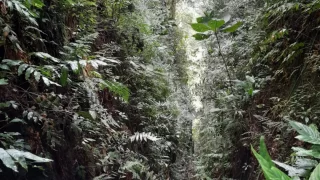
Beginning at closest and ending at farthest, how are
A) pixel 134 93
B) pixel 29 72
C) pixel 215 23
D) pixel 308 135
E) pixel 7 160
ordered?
1. pixel 7 160
2. pixel 308 135
3. pixel 29 72
4. pixel 215 23
5. pixel 134 93

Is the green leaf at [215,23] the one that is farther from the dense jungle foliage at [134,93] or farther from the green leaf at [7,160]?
the green leaf at [7,160]

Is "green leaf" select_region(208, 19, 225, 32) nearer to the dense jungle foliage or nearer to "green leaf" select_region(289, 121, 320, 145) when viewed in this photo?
the dense jungle foliage

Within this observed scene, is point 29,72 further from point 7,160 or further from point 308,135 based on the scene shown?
point 308,135

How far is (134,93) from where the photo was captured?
390 centimetres

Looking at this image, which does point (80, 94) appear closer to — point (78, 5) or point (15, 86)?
point (15, 86)

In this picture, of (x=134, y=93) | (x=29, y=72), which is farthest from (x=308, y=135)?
(x=134, y=93)

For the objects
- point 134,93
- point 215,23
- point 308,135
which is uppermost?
point 215,23

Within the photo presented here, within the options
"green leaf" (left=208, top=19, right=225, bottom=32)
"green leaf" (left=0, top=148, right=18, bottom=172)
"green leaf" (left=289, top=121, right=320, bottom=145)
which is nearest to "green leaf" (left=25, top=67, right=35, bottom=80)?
"green leaf" (left=0, top=148, right=18, bottom=172)

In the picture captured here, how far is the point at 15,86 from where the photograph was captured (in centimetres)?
188

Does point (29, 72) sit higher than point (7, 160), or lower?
higher

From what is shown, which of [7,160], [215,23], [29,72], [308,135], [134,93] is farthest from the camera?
[134,93]

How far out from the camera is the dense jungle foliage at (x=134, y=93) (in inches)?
70.9

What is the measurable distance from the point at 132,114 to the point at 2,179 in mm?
2287

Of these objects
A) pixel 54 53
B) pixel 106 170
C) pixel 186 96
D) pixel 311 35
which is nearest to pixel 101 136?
pixel 106 170
